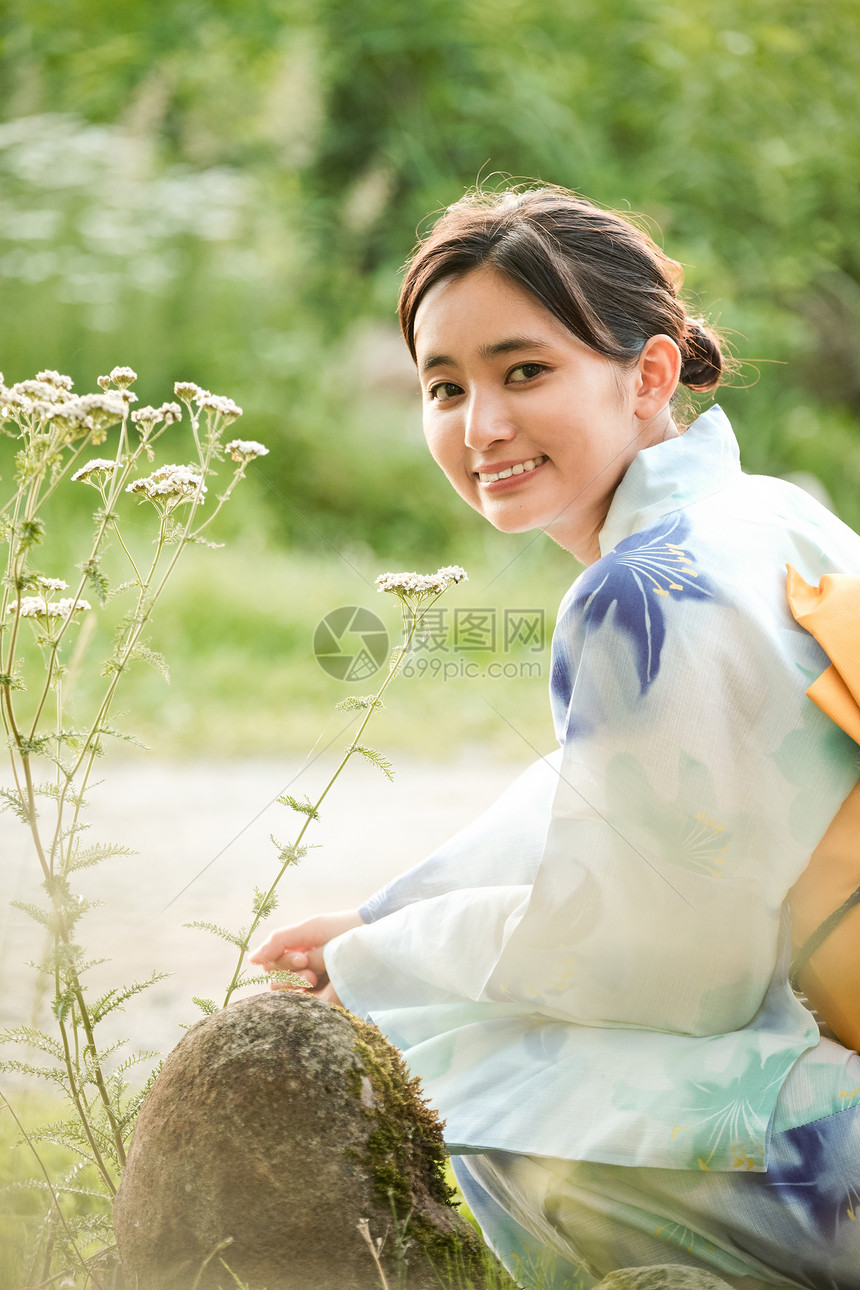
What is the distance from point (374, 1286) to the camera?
728mm

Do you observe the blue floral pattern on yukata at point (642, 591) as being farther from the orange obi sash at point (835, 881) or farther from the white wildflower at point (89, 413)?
the white wildflower at point (89, 413)

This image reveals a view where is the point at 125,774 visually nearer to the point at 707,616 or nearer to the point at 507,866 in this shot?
the point at 507,866

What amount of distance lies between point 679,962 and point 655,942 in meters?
0.02

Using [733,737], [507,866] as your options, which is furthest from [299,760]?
[733,737]

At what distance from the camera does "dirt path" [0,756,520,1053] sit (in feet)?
3.14

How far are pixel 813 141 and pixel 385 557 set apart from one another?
7.98ft

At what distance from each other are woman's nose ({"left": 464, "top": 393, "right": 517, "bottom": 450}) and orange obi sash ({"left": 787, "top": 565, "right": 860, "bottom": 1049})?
268mm

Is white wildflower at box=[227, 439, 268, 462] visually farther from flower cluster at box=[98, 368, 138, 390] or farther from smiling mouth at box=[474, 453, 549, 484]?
smiling mouth at box=[474, 453, 549, 484]

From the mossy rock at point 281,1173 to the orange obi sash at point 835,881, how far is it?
280 mm

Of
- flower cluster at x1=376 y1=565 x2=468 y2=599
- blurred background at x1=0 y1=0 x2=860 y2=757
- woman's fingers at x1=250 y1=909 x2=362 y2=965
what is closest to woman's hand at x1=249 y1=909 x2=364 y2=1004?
woman's fingers at x1=250 y1=909 x2=362 y2=965

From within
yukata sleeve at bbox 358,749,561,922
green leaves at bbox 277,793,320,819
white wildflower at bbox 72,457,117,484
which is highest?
white wildflower at bbox 72,457,117,484

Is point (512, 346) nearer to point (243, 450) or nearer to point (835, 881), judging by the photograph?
point (243, 450)

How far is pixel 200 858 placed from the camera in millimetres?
1462

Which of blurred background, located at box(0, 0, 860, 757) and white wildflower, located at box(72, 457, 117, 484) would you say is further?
blurred background, located at box(0, 0, 860, 757)
